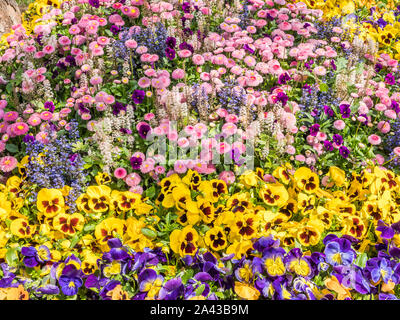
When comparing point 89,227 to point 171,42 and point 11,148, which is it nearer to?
point 11,148

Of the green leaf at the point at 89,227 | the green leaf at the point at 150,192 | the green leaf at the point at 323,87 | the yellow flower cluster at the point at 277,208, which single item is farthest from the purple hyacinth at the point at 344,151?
the green leaf at the point at 89,227

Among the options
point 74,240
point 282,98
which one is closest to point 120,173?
point 74,240

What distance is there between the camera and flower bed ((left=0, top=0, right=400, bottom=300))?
2441 millimetres

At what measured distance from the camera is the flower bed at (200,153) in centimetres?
244

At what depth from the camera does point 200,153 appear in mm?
3254

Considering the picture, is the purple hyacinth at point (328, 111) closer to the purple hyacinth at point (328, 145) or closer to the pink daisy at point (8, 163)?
Answer: the purple hyacinth at point (328, 145)

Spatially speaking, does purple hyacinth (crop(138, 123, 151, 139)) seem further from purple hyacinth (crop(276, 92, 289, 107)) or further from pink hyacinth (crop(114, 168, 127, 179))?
purple hyacinth (crop(276, 92, 289, 107))

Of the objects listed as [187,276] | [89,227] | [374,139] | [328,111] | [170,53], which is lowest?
[89,227]

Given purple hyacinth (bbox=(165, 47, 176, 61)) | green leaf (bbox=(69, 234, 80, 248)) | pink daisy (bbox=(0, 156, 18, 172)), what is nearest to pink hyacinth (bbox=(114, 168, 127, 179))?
green leaf (bbox=(69, 234, 80, 248))

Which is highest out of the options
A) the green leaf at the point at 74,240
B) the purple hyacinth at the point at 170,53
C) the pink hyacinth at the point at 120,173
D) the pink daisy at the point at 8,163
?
the purple hyacinth at the point at 170,53

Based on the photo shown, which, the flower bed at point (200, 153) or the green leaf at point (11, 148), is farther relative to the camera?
the green leaf at point (11, 148)

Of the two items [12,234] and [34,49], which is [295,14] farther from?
[12,234]

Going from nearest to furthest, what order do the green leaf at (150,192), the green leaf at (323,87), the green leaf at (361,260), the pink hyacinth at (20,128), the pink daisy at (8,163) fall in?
the green leaf at (361,260), the green leaf at (150,192), the pink daisy at (8,163), the pink hyacinth at (20,128), the green leaf at (323,87)
